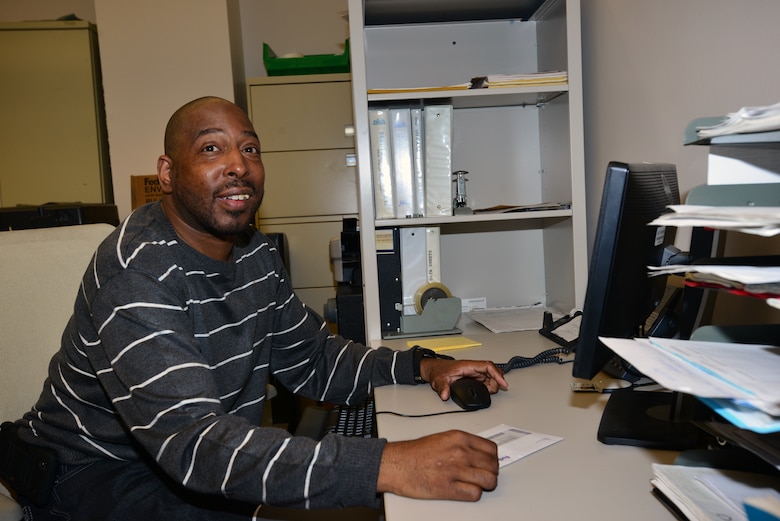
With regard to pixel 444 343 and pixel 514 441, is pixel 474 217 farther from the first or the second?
pixel 514 441

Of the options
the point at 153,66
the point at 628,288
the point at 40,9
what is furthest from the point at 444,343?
the point at 40,9

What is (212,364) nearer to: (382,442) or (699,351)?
(382,442)

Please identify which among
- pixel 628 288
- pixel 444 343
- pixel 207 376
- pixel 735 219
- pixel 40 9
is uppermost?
pixel 40 9

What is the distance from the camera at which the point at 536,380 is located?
1288 mm

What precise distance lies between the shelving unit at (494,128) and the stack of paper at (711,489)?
1.18 metres

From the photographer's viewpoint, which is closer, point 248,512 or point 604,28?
point 248,512

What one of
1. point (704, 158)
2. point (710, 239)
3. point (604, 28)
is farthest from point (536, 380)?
point (604, 28)

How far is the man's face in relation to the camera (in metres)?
1.24

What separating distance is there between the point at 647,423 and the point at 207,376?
683mm

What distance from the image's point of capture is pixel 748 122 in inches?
23.6

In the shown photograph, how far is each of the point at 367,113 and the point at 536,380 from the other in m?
0.88

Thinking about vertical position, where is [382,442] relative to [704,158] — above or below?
below

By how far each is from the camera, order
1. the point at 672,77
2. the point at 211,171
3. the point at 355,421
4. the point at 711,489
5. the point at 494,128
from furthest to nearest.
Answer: the point at 494,128 → the point at 355,421 → the point at 672,77 → the point at 211,171 → the point at 711,489

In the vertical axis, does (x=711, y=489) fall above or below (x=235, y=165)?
below
